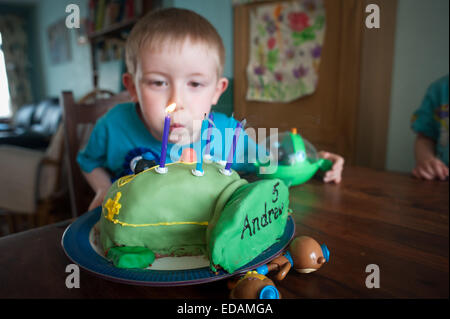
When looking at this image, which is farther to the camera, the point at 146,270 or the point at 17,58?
the point at 17,58

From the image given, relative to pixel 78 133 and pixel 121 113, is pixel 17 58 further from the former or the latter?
pixel 121 113

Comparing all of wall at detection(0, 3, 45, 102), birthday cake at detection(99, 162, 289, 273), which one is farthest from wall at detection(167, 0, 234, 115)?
wall at detection(0, 3, 45, 102)

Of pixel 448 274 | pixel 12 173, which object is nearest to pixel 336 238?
pixel 448 274

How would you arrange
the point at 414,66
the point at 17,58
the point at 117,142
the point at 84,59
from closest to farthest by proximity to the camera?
the point at 117,142, the point at 414,66, the point at 84,59, the point at 17,58

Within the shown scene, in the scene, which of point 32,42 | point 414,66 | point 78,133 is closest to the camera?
point 78,133

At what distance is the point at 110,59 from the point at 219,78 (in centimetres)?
299

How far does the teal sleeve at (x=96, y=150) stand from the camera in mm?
618

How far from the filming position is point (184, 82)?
302 millimetres

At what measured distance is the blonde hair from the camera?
0.32 metres

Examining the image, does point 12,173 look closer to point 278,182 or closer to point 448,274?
point 278,182

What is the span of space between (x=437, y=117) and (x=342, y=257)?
897 millimetres

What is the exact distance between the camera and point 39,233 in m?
0.40

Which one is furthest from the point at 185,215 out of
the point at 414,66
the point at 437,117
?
the point at 414,66

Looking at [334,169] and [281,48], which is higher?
[281,48]
